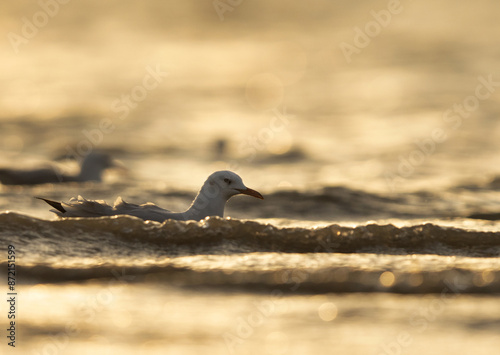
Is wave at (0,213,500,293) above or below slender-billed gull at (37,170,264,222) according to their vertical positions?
below

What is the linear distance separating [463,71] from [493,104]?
21.1 ft

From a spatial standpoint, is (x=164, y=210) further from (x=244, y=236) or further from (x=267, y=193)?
(x=267, y=193)

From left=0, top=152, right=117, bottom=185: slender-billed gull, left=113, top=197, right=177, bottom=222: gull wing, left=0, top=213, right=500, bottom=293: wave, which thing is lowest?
left=0, top=213, right=500, bottom=293: wave

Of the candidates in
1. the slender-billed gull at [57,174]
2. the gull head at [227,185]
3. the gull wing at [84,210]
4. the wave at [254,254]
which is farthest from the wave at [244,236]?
the slender-billed gull at [57,174]

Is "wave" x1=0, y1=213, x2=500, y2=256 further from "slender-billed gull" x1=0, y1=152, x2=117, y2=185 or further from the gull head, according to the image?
"slender-billed gull" x1=0, y1=152, x2=117, y2=185

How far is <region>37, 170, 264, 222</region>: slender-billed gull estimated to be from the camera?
8.36 metres

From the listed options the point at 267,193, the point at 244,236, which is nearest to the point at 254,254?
the point at 244,236

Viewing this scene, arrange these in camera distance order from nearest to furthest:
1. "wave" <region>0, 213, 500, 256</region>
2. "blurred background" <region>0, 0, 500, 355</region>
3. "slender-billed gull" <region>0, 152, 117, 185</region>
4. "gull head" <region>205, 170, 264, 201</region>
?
"blurred background" <region>0, 0, 500, 355</region>
"wave" <region>0, 213, 500, 256</region>
"gull head" <region>205, 170, 264, 201</region>
"slender-billed gull" <region>0, 152, 117, 185</region>

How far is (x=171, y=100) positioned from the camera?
24.8 meters

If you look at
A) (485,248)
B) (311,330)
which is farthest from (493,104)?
(311,330)

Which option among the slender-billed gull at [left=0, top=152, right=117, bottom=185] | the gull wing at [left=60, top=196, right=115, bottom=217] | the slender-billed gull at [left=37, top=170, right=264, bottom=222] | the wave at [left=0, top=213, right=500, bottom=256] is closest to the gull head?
the slender-billed gull at [left=37, top=170, right=264, bottom=222]

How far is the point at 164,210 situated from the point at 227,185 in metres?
0.75

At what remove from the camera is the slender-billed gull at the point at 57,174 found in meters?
13.5

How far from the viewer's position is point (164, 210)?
862cm
